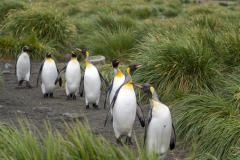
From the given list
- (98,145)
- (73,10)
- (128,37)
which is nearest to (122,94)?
(98,145)

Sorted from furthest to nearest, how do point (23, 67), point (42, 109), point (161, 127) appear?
point (23, 67), point (42, 109), point (161, 127)

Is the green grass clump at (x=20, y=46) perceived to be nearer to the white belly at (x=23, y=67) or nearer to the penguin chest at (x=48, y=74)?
the white belly at (x=23, y=67)

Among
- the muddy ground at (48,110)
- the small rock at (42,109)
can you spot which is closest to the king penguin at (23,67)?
the muddy ground at (48,110)

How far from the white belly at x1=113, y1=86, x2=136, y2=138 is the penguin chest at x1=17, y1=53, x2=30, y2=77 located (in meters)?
4.34

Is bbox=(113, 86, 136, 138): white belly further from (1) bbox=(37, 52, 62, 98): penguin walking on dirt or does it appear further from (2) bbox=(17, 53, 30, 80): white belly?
(2) bbox=(17, 53, 30, 80): white belly

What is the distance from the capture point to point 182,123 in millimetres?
5629

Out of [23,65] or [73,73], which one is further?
[23,65]

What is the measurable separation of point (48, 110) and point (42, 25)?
585cm

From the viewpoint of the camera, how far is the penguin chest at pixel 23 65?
9.54m

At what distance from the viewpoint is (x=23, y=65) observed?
9.57 metres

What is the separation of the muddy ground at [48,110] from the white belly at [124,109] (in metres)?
0.17

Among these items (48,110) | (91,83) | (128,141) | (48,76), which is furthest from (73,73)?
(128,141)

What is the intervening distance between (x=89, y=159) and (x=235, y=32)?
5.25 meters

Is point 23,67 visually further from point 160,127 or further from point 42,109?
point 160,127
